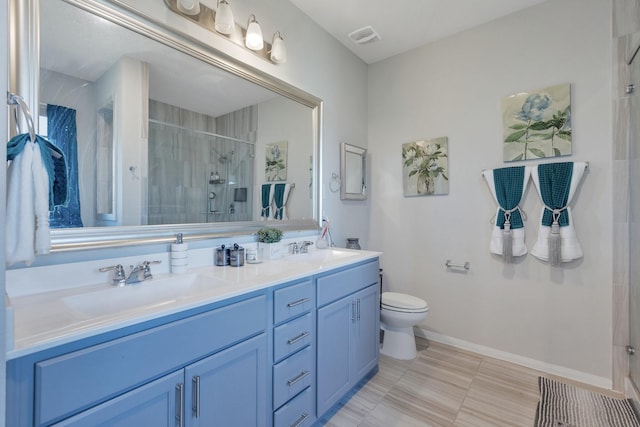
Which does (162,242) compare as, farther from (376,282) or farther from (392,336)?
(392,336)

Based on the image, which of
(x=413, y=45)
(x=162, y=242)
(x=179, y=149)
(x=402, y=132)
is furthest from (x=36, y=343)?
(x=413, y=45)

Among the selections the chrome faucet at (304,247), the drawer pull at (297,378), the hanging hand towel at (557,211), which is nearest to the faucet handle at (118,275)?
the drawer pull at (297,378)

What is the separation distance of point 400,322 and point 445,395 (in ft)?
1.80

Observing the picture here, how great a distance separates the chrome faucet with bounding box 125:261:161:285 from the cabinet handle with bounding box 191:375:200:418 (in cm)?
51

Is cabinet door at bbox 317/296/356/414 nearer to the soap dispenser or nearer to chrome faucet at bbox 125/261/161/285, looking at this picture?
the soap dispenser

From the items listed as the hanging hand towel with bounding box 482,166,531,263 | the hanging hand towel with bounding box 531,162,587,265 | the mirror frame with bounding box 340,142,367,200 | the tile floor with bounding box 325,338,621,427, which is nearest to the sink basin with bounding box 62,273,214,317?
the tile floor with bounding box 325,338,621,427

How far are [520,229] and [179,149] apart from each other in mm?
2416

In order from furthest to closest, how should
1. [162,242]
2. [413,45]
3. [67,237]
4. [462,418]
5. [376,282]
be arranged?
1. [413,45]
2. [376,282]
3. [462,418]
4. [162,242]
5. [67,237]

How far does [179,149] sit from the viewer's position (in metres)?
1.51

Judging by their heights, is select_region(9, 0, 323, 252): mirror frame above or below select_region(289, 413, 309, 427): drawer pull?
above

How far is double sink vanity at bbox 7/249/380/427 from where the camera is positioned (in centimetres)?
74

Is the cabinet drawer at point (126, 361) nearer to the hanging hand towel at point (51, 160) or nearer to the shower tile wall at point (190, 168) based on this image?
the hanging hand towel at point (51, 160)

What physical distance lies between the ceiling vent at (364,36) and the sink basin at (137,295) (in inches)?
91.2

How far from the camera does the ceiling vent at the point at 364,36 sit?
244 cm
